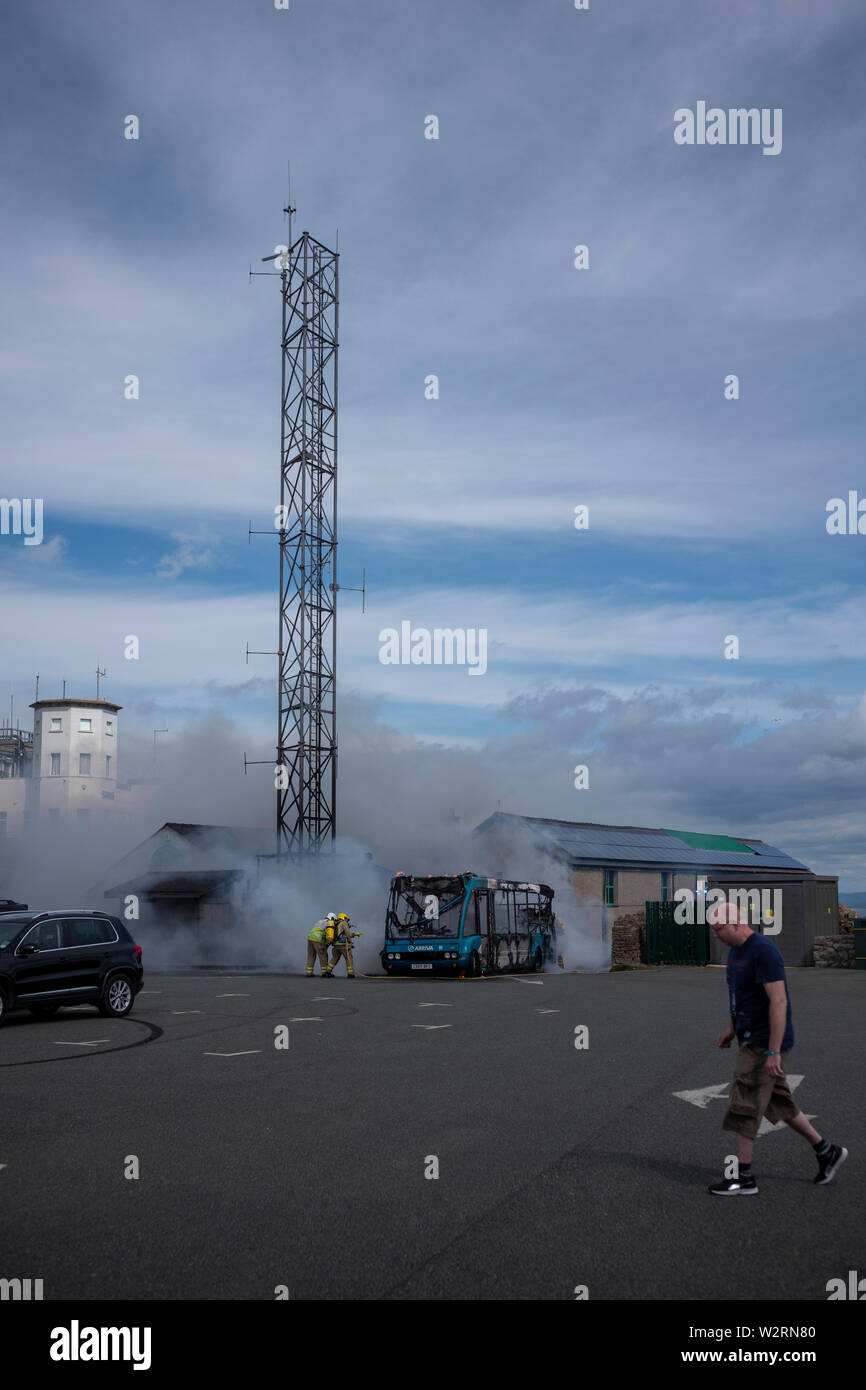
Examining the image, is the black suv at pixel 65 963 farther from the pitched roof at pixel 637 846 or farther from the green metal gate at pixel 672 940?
the pitched roof at pixel 637 846

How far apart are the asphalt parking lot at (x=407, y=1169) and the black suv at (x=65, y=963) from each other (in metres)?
0.74

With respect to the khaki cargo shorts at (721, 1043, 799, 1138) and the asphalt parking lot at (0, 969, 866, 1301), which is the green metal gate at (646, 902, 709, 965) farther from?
the khaki cargo shorts at (721, 1043, 799, 1138)

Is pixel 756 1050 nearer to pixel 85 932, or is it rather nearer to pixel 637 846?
pixel 85 932

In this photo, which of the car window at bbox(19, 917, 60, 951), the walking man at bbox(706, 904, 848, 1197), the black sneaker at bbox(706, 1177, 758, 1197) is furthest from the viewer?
the car window at bbox(19, 917, 60, 951)

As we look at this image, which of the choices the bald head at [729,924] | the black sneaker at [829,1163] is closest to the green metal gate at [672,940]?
the black sneaker at [829,1163]

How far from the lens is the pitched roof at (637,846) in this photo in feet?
183

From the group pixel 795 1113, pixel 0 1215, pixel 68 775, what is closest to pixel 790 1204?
pixel 795 1113

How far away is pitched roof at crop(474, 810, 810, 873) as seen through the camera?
55906 millimetres

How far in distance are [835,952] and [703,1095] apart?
31705 mm

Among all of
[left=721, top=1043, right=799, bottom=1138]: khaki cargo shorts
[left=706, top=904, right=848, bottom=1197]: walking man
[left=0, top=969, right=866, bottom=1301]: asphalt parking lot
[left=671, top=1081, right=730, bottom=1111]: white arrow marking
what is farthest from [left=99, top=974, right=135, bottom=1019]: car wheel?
[left=721, top=1043, right=799, bottom=1138]: khaki cargo shorts

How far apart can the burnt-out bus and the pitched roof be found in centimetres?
2346

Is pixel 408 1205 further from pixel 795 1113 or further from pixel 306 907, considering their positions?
pixel 306 907

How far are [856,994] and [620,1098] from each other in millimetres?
16249
